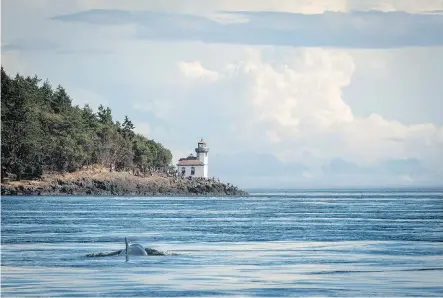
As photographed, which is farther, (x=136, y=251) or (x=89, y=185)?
(x=89, y=185)

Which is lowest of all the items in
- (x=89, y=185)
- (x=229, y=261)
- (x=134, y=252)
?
(x=229, y=261)

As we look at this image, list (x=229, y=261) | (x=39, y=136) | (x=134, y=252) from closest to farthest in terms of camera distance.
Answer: (x=229, y=261)
(x=134, y=252)
(x=39, y=136)

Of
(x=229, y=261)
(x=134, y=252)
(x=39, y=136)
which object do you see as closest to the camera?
(x=229, y=261)

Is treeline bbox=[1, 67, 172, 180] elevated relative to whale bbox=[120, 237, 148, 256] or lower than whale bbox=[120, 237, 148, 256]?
elevated

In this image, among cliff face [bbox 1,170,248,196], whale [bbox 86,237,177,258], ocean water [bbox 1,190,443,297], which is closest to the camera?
ocean water [bbox 1,190,443,297]

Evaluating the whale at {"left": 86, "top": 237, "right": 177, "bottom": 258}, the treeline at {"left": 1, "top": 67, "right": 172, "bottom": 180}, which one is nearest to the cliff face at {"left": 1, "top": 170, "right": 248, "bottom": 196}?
the treeline at {"left": 1, "top": 67, "right": 172, "bottom": 180}

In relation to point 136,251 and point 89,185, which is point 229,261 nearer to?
point 136,251

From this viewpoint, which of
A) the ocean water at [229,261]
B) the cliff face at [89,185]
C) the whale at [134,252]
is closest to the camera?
the ocean water at [229,261]

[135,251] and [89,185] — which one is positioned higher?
[89,185]

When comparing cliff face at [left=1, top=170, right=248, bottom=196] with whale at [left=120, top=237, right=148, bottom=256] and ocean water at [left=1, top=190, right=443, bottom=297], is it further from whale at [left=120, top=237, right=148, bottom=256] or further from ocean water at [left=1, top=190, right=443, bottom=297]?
whale at [left=120, top=237, right=148, bottom=256]

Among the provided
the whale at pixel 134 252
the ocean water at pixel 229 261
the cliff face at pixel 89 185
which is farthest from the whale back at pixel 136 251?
the cliff face at pixel 89 185

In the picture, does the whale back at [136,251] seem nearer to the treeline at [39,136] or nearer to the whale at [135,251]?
the whale at [135,251]

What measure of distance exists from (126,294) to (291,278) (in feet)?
23.0

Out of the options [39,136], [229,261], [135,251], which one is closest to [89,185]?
[39,136]
